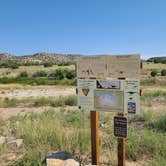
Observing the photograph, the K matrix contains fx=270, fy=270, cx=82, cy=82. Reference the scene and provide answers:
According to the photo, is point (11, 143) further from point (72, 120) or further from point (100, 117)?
point (100, 117)

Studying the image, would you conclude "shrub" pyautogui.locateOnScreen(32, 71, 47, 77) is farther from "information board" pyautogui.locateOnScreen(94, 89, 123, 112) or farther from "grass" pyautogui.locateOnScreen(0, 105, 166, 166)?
"information board" pyautogui.locateOnScreen(94, 89, 123, 112)

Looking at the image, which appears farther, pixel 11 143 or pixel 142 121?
pixel 142 121

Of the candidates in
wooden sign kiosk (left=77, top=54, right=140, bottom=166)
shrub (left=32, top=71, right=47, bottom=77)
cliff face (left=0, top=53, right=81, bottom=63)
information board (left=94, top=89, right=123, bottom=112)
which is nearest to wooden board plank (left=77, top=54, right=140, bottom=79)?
wooden sign kiosk (left=77, top=54, right=140, bottom=166)

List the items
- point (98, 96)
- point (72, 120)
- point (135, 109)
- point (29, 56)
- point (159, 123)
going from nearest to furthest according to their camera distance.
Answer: point (135, 109) → point (98, 96) → point (159, 123) → point (72, 120) → point (29, 56)

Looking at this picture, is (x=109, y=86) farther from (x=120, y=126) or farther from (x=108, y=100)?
(x=120, y=126)

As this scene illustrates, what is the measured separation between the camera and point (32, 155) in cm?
508

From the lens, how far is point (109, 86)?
460cm

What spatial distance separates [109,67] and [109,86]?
1.06ft

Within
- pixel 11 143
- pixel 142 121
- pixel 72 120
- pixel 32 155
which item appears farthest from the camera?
pixel 142 121

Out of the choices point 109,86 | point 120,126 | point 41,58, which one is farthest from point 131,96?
point 41,58

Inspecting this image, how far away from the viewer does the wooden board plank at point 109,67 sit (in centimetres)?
438

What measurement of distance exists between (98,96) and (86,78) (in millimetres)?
409

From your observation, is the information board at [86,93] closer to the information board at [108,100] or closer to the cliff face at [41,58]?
the information board at [108,100]

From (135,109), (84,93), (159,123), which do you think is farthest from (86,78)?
(159,123)
